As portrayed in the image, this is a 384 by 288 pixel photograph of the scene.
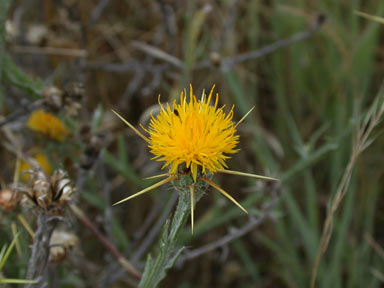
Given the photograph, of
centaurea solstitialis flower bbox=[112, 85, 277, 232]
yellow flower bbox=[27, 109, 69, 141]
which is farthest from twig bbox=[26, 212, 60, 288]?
yellow flower bbox=[27, 109, 69, 141]

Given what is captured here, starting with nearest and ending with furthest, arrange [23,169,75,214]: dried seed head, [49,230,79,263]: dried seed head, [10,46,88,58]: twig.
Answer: [23,169,75,214]: dried seed head, [49,230,79,263]: dried seed head, [10,46,88,58]: twig

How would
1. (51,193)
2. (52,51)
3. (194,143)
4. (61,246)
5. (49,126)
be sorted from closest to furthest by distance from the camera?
(194,143)
(51,193)
(61,246)
(49,126)
(52,51)

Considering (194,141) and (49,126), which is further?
(49,126)

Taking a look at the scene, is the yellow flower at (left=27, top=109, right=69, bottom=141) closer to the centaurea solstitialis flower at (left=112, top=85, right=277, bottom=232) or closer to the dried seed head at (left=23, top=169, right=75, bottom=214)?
the dried seed head at (left=23, top=169, right=75, bottom=214)

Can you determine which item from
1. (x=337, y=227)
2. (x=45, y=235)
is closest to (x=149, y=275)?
(x=45, y=235)

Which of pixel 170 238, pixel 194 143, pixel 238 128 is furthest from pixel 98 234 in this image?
pixel 238 128

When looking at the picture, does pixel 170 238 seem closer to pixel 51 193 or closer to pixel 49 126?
pixel 51 193

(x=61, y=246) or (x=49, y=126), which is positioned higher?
(x=49, y=126)
